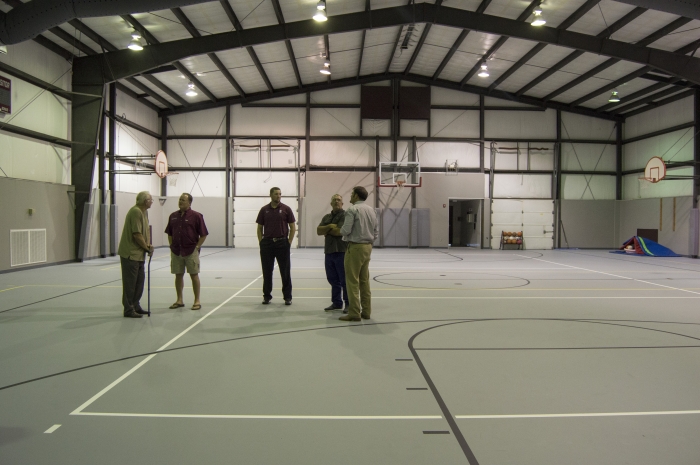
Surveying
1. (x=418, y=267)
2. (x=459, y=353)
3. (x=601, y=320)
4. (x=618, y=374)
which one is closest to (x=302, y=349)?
(x=459, y=353)

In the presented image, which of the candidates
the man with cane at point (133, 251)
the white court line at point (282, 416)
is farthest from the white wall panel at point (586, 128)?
the white court line at point (282, 416)

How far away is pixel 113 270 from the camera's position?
12930 millimetres

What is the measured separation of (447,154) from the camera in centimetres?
2453

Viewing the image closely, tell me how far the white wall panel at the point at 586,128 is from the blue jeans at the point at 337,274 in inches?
862

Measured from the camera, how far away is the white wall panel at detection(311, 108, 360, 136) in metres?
24.1

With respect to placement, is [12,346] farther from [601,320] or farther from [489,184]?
[489,184]

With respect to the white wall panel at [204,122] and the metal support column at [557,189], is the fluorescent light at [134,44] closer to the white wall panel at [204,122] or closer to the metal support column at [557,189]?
the white wall panel at [204,122]

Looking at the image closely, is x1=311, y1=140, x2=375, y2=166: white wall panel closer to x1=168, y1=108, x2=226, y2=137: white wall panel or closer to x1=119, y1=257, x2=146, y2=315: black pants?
x1=168, y1=108, x2=226, y2=137: white wall panel

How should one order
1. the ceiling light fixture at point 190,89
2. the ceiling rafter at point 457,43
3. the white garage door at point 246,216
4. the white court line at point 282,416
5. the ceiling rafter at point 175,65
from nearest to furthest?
1. the white court line at point 282,416
2. the ceiling rafter at point 175,65
3. the ceiling rafter at point 457,43
4. the ceiling light fixture at point 190,89
5. the white garage door at point 246,216

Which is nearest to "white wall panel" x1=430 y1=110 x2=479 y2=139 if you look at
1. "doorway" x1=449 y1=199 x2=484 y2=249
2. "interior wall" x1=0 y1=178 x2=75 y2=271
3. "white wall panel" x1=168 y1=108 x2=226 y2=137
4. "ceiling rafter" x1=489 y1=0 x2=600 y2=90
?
"ceiling rafter" x1=489 y1=0 x2=600 y2=90

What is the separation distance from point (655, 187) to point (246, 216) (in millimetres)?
20803

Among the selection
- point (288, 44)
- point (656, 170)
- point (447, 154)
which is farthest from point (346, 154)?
point (656, 170)

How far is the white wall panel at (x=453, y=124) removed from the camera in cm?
2450

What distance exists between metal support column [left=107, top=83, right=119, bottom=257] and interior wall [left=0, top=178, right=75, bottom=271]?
2.04 m
